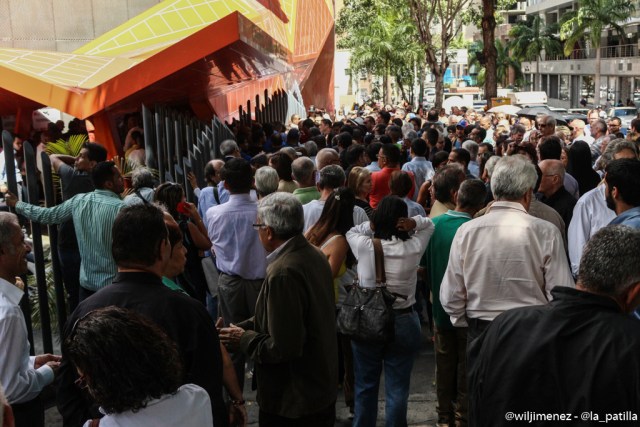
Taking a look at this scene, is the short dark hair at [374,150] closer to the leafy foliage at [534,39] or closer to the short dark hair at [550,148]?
the short dark hair at [550,148]

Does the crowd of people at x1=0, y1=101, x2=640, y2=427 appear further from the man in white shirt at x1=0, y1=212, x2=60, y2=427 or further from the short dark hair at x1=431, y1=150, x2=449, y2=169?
the short dark hair at x1=431, y1=150, x2=449, y2=169

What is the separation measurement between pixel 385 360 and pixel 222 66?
9.63m

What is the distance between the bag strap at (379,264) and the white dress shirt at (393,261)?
0.02 m

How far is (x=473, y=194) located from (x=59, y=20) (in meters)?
Answer: 19.3

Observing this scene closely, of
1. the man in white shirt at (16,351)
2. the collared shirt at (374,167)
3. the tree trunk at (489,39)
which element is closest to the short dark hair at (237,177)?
the man in white shirt at (16,351)

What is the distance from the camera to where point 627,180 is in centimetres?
484

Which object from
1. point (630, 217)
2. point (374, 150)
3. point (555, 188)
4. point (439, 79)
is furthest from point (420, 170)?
point (439, 79)

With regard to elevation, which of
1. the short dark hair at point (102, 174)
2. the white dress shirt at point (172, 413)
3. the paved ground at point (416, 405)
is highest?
the short dark hair at point (102, 174)

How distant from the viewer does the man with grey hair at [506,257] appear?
4.55 metres

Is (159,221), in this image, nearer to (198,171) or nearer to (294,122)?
(198,171)

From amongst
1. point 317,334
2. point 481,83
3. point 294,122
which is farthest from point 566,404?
point 481,83

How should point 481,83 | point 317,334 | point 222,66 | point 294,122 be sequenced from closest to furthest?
point 317,334
point 222,66
point 294,122
point 481,83

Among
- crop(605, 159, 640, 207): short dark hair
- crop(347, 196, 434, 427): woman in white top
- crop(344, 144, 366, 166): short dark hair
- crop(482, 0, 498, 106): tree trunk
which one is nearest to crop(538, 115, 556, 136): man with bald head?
crop(344, 144, 366, 166): short dark hair

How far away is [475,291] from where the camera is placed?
477cm
